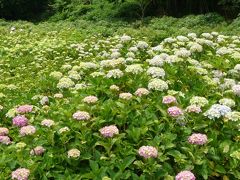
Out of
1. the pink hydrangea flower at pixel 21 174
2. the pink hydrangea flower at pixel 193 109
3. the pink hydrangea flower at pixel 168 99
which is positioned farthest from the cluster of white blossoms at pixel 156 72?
the pink hydrangea flower at pixel 21 174

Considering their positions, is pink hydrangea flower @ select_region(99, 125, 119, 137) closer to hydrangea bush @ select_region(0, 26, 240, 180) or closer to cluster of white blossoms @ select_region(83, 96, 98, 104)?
hydrangea bush @ select_region(0, 26, 240, 180)

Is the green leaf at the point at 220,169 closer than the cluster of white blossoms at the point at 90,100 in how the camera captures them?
Yes

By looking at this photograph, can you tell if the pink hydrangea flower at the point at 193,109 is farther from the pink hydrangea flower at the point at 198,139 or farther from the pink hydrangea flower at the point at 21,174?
the pink hydrangea flower at the point at 21,174

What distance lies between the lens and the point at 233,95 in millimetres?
3664

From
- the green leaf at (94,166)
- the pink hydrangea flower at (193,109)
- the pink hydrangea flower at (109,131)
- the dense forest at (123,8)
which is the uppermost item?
the pink hydrangea flower at (109,131)

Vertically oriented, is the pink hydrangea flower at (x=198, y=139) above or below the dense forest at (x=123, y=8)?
above

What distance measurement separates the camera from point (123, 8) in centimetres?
1675

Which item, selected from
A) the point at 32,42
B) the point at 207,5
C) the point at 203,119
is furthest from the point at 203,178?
the point at 207,5

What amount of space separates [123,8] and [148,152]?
14389 mm

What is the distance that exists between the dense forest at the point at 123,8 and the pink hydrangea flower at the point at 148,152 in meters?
12.4

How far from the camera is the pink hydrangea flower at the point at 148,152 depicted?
107 inches

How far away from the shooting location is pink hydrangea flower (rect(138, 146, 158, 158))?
8.95 feet

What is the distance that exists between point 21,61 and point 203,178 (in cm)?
563

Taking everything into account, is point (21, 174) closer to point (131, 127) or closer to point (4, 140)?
point (4, 140)
